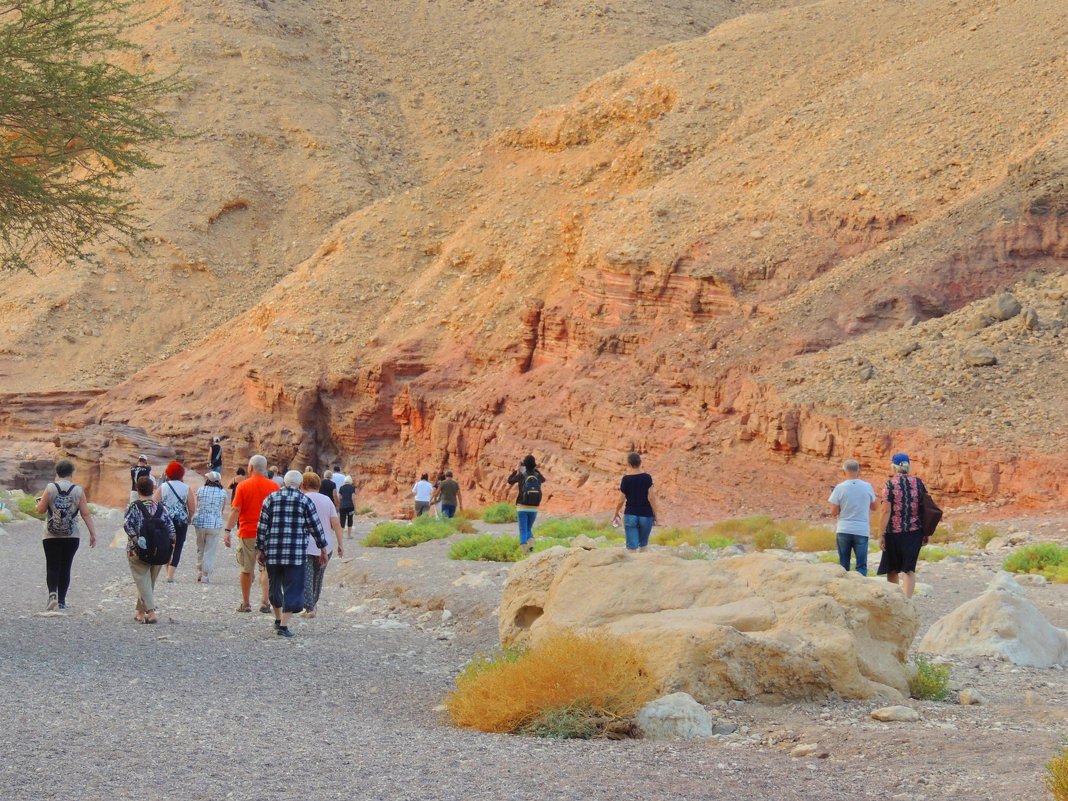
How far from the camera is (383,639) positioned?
1320 centimetres

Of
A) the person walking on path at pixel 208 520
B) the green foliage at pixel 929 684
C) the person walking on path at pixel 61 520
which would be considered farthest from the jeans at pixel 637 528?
the green foliage at pixel 929 684

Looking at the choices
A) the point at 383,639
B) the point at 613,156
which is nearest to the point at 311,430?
the point at 613,156

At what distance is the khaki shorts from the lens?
14227mm

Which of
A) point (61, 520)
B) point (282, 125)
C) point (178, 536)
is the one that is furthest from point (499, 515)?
point (282, 125)

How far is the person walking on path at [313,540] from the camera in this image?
13367mm

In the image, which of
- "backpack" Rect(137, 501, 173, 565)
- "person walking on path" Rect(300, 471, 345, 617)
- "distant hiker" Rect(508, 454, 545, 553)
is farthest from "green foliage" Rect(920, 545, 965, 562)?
"backpack" Rect(137, 501, 173, 565)

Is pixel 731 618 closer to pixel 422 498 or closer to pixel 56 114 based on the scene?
pixel 56 114

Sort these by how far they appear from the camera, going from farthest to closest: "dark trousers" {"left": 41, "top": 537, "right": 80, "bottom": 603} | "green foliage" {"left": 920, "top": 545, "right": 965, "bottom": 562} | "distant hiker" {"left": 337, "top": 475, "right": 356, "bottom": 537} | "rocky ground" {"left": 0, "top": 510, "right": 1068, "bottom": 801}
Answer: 1. "distant hiker" {"left": 337, "top": 475, "right": 356, "bottom": 537}
2. "green foliage" {"left": 920, "top": 545, "right": 965, "bottom": 562}
3. "dark trousers" {"left": 41, "top": 537, "right": 80, "bottom": 603}
4. "rocky ground" {"left": 0, "top": 510, "right": 1068, "bottom": 801}

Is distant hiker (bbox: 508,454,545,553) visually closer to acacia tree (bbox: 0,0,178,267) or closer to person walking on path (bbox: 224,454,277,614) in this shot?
person walking on path (bbox: 224,454,277,614)

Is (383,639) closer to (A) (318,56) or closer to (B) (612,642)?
(B) (612,642)

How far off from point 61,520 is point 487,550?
7436mm

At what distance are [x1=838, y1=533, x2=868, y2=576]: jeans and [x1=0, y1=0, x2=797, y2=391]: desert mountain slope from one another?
3503cm

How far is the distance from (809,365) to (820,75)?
50.6 ft

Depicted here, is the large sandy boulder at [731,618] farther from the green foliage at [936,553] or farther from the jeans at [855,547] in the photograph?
the green foliage at [936,553]
